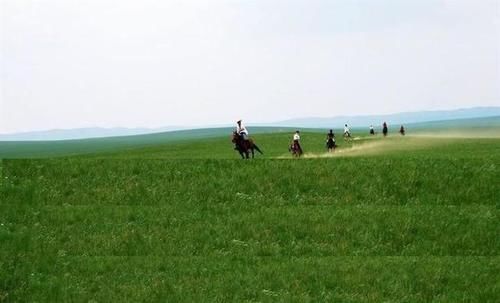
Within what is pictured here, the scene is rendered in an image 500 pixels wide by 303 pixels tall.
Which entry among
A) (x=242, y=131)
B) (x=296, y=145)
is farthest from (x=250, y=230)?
(x=296, y=145)

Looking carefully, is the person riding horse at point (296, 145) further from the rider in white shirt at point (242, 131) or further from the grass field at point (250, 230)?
the grass field at point (250, 230)

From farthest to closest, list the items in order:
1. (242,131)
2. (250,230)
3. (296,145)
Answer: (296,145), (242,131), (250,230)

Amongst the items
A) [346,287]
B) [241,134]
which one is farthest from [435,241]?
[241,134]

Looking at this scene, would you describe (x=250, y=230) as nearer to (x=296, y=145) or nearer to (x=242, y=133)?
(x=242, y=133)

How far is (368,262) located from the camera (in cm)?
1902

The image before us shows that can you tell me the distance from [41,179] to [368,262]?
18133 mm

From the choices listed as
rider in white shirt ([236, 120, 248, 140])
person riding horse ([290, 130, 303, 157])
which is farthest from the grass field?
person riding horse ([290, 130, 303, 157])

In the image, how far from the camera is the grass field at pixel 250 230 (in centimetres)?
1712

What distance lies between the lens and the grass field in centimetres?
1712

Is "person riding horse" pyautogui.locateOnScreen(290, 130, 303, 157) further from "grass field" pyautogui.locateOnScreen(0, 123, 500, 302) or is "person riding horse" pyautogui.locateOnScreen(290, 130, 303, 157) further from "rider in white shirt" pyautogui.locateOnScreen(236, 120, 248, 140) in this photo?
"grass field" pyautogui.locateOnScreen(0, 123, 500, 302)

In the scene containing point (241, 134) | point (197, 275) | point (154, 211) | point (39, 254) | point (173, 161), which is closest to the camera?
point (197, 275)

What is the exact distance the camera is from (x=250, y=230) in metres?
22.8

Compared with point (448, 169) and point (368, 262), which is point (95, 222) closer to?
point (368, 262)

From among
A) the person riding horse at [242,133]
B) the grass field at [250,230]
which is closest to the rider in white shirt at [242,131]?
the person riding horse at [242,133]
